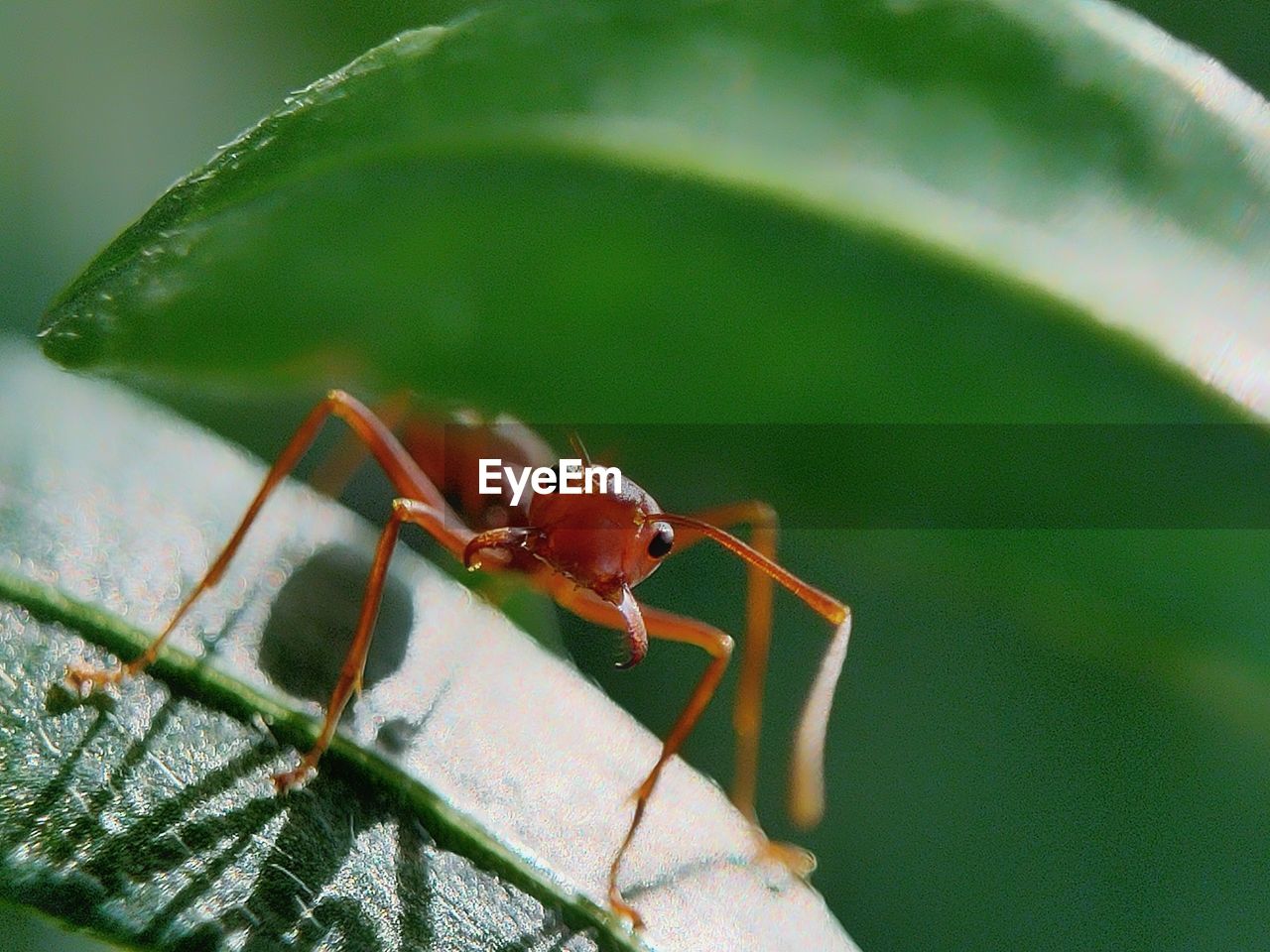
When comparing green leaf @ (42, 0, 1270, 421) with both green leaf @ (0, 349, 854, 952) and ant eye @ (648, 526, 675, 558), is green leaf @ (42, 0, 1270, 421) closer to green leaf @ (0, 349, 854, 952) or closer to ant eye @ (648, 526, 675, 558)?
green leaf @ (0, 349, 854, 952)

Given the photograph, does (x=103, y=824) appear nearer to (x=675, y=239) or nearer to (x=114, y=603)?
(x=114, y=603)

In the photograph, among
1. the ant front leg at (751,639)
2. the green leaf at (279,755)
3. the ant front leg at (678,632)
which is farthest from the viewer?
the ant front leg at (751,639)

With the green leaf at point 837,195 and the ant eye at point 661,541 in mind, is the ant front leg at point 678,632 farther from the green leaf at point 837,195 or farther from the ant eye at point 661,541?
the green leaf at point 837,195

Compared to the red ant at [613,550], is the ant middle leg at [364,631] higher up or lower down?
lower down

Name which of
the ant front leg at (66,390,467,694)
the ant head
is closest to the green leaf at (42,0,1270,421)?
the ant front leg at (66,390,467,694)

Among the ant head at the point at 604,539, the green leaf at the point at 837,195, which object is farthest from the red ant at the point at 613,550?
the green leaf at the point at 837,195
